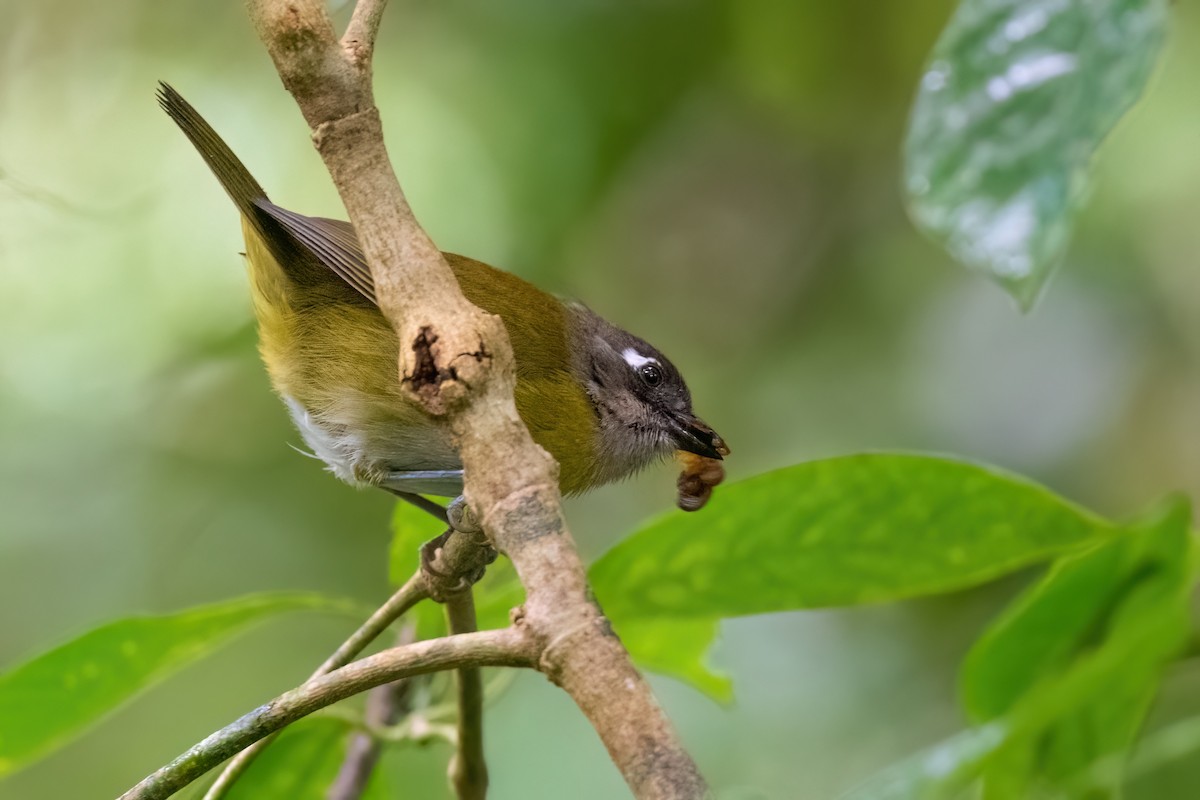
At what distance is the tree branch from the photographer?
1078mm

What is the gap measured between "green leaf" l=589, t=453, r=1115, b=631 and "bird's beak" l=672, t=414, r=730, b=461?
1.05m

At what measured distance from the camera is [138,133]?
18.0 ft

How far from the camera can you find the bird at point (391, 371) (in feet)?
8.99

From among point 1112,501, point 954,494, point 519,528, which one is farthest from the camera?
point 1112,501

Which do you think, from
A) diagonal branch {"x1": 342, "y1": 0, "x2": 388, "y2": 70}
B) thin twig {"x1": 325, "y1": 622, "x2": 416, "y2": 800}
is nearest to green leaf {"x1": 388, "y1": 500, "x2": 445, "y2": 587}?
thin twig {"x1": 325, "y1": 622, "x2": 416, "y2": 800}

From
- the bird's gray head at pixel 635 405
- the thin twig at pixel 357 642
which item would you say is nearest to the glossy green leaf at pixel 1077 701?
the thin twig at pixel 357 642

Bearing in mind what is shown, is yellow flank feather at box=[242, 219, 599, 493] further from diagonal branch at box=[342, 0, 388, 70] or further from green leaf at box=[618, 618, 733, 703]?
diagonal branch at box=[342, 0, 388, 70]

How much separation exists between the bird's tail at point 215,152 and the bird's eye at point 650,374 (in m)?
1.03

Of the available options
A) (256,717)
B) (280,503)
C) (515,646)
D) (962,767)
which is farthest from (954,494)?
(280,503)

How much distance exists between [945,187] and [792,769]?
→ 3.18 metres

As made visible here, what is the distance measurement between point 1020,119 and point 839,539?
0.69 metres

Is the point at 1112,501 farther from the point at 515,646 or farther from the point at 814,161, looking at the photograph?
the point at 515,646

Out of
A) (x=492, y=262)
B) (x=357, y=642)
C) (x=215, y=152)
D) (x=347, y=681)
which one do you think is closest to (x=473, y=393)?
(x=347, y=681)

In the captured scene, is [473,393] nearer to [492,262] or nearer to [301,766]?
[301,766]
